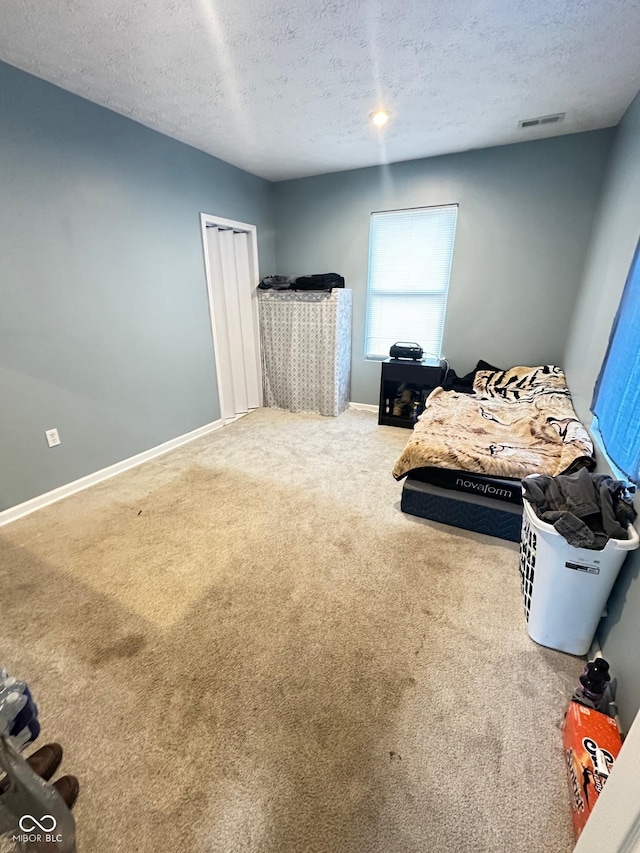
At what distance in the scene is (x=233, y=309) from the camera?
3738mm

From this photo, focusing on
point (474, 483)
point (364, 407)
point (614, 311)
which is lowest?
point (364, 407)

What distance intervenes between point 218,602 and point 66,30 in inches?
107

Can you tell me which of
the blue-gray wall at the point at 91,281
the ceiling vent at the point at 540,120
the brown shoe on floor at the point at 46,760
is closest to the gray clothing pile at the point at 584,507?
the brown shoe on floor at the point at 46,760

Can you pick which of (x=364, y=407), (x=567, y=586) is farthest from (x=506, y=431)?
(x=364, y=407)

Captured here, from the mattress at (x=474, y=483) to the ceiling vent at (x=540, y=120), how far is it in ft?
8.44

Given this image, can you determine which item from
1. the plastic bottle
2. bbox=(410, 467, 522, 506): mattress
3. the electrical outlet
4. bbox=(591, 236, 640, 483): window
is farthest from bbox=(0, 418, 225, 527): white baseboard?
bbox=(591, 236, 640, 483): window

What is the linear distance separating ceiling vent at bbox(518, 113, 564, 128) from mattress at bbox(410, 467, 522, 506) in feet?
8.44

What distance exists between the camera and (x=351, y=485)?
2.55 meters

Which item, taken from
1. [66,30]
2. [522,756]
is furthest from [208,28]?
[522,756]

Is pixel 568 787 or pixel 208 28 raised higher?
pixel 208 28

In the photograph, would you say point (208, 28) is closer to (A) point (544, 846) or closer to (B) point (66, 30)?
(B) point (66, 30)

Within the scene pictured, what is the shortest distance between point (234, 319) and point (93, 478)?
2087 millimetres

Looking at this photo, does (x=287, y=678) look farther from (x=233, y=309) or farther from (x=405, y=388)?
(x=233, y=309)

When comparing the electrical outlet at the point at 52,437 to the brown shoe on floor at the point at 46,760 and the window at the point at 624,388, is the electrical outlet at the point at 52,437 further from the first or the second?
the window at the point at 624,388
